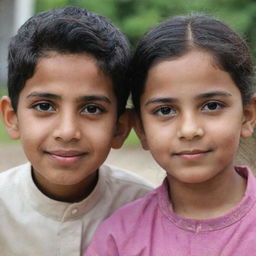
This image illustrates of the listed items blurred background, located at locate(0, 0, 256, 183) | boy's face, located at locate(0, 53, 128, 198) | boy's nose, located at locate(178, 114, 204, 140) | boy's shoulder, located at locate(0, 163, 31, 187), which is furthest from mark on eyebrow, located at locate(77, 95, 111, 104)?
blurred background, located at locate(0, 0, 256, 183)

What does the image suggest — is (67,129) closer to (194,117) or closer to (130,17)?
(194,117)

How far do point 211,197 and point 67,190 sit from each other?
2.06 feet

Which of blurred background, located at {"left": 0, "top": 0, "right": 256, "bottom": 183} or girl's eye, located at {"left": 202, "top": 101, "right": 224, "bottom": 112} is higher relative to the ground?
girl's eye, located at {"left": 202, "top": 101, "right": 224, "bottom": 112}

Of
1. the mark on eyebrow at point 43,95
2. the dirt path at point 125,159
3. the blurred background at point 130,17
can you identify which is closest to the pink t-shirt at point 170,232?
the mark on eyebrow at point 43,95

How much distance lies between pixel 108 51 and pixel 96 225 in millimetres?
710

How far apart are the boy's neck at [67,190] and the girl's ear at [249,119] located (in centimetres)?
69

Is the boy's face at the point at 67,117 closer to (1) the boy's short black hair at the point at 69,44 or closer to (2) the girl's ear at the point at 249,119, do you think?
(1) the boy's short black hair at the point at 69,44

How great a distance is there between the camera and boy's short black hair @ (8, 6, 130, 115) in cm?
232

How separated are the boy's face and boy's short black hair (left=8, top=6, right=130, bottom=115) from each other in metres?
0.04

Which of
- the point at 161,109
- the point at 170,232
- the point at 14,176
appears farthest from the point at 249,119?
the point at 14,176

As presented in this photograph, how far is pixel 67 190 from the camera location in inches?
102

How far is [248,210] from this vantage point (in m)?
2.14

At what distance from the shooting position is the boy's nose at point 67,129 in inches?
87.2

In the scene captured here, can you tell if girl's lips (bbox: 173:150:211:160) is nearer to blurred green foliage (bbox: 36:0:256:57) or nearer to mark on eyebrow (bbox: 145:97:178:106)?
mark on eyebrow (bbox: 145:97:178:106)
